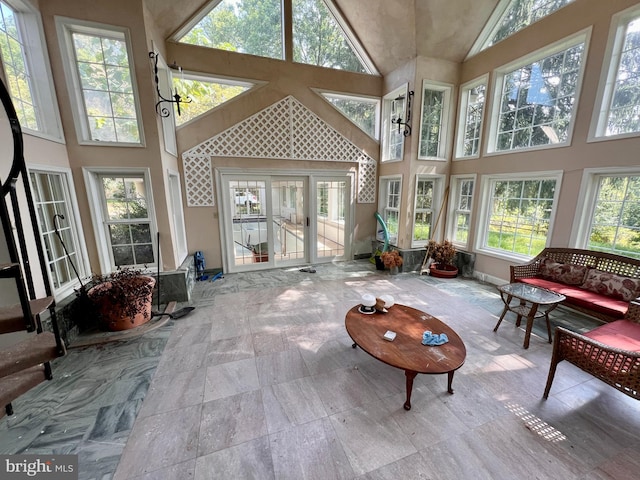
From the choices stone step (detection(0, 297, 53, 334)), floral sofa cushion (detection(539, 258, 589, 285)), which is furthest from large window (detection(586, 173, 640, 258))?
stone step (detection(0, 297, 53, 334))

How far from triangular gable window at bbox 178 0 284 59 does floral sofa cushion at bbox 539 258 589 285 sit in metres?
5.50

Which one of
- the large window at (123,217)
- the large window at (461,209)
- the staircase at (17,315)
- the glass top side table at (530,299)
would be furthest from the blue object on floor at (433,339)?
the large window at (123,217)

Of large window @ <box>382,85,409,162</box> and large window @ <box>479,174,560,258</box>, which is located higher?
large window @ <box>382,85,409,162</box>

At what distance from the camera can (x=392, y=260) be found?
16.4 feet

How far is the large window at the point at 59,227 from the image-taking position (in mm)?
2729

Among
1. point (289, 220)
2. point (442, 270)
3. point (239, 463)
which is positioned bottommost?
point (239, 463)

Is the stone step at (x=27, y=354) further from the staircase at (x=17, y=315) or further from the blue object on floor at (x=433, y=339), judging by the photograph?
the blue object on floor at (x=433, y=339)

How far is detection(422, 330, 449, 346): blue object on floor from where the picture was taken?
211 cm

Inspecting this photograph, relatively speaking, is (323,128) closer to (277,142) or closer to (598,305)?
(277,142)

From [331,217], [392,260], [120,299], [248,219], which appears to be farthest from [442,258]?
[120,299]

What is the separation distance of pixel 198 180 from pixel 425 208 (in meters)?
4.40

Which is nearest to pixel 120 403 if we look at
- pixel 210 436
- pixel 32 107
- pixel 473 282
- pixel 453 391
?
pixel 210 436

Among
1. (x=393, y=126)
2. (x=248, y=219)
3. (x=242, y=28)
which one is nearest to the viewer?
(x=242, y=28)

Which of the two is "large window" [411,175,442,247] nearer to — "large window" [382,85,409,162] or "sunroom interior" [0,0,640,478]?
"sunroom interior" [0,0,640,478]
